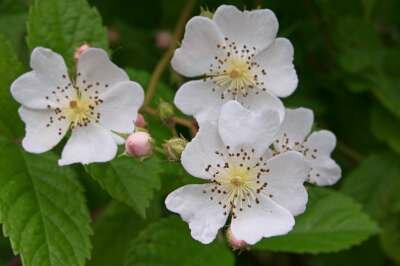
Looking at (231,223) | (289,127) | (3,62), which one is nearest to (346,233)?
(289,127)

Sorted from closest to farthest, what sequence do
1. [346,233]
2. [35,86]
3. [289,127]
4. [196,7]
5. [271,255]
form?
[35,86], [289,127], [346,233], [196,7], [271,255]

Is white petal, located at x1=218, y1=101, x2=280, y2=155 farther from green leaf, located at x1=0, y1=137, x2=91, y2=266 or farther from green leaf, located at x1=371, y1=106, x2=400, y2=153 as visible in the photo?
green leaf, located at x1=371, y1=106, x2=400, y2=153

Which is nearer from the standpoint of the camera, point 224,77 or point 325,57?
point 224,77

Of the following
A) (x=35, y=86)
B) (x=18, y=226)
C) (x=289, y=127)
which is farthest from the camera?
(x=289, y=127)

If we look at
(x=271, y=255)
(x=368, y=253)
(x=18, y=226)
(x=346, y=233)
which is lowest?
(x=271, y=255)

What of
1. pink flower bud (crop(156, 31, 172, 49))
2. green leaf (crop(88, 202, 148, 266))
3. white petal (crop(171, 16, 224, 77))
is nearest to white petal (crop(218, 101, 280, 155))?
white petal (crop(171, 16, 224, 77))

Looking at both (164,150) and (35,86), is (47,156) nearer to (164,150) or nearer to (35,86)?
(35,86)

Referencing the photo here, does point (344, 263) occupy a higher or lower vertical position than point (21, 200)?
lower
